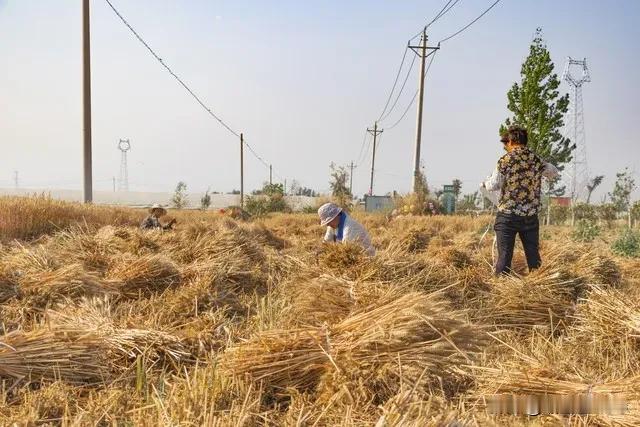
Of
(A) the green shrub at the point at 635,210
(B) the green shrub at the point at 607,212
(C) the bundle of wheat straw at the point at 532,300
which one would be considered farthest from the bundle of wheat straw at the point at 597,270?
(B) the green shrub at the point at 607,212

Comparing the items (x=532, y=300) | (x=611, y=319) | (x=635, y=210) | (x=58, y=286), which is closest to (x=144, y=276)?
(x=58, y=286)

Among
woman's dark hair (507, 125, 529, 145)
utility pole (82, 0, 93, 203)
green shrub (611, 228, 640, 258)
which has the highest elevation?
utility pole (82, 0, 93, 203)

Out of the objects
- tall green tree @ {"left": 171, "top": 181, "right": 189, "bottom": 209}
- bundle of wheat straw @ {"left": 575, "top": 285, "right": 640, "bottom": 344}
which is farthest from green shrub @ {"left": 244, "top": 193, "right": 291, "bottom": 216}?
bundle of wheat straw @ {"left": 575, "top": 285, "right": 640, "bottom": 344}

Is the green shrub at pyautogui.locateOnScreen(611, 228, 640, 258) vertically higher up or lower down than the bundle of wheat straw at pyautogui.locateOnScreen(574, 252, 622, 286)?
lower down

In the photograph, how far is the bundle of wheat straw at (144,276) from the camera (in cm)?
480

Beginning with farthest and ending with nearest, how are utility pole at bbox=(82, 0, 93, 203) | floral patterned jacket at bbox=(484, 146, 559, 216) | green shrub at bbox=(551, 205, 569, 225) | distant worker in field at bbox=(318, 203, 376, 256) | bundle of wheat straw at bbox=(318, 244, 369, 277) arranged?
green shrub at bbox=(551, 205, 569, 225) < utility pole at bbox=(82, 0, 93, 203) < distant worker in field at bbox=(318, 203, 376, 256) < floral patterned jacket at bbox=(484, 146, 559, 216) < bundle of wheat straw at bbox=(318, 244, 369, 277)

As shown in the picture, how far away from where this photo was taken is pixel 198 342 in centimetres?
321

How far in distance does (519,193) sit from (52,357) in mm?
4106

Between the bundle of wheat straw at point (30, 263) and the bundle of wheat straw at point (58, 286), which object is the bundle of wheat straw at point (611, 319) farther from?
the bundle of wheat straw at point (30, 263)

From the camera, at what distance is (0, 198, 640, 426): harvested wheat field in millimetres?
2152

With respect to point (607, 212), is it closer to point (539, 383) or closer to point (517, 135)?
point (517, 135)

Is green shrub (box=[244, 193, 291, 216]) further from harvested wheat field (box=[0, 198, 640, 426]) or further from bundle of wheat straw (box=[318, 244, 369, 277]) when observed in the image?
bundle of wheat straw (box=[318, 244, 369, 277])

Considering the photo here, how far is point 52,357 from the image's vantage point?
2678 millimetres

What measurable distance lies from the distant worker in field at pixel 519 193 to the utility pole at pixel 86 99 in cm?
1100
